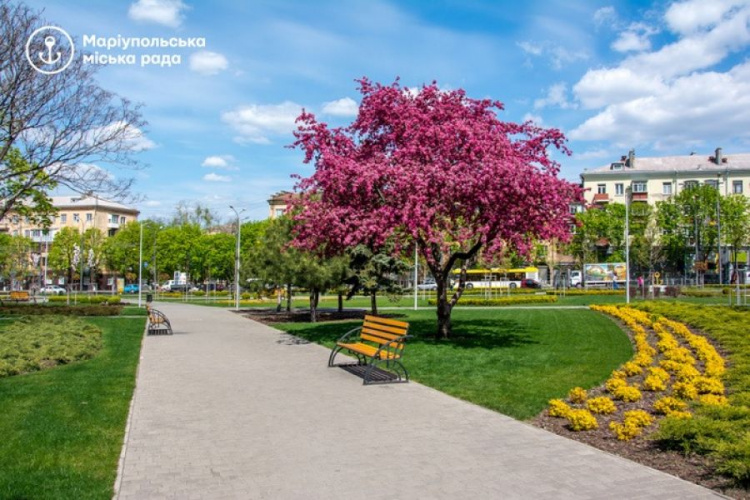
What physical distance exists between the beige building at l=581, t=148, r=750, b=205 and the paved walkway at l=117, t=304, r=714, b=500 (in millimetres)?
73765

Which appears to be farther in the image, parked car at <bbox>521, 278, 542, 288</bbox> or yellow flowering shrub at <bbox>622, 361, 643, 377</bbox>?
parked car at <bbox>521, 278, 542, 288</bbox>

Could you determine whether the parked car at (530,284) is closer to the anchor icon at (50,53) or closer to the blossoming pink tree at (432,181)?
the blossoming pink tree at (432,181)

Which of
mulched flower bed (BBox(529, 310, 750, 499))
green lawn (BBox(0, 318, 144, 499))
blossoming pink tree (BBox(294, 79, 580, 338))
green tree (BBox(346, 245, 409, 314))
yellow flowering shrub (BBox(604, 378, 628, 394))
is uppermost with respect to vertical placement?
blossoming pink tree (BBox(294, 79, 580, 338))

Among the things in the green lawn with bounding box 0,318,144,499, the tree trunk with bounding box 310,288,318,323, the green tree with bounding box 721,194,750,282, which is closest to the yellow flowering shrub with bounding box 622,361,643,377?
the green lawn with bounding box 0,318,144,499

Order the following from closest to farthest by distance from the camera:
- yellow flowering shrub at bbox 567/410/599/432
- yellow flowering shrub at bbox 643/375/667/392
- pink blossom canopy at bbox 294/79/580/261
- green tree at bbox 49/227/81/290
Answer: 1. yellow flowering shrub at bbox 567/410/599/432
2. yellow flowering shrub at bbox 643/375/667/392
3. pink blossom canopy at bbox 294/79/580/261
4. green tree at bbox 49/227/81/290

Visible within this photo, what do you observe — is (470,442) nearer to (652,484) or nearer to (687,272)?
(652,484)

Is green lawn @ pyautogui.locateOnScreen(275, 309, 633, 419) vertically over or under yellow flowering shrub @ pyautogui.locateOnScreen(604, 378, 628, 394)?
under

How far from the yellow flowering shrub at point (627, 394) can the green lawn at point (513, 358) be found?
2.44ft

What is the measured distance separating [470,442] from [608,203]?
238 ft

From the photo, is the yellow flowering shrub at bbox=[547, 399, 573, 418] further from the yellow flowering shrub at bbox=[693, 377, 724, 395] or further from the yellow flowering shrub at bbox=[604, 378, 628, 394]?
the yellow flowering shrub at bbox=[693, 377, 724, 395]

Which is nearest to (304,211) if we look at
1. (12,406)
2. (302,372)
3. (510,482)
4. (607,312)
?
(302,372)

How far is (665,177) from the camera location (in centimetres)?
7988

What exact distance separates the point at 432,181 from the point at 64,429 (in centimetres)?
869

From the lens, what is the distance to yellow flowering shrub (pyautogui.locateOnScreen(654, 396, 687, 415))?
25.6 feet
